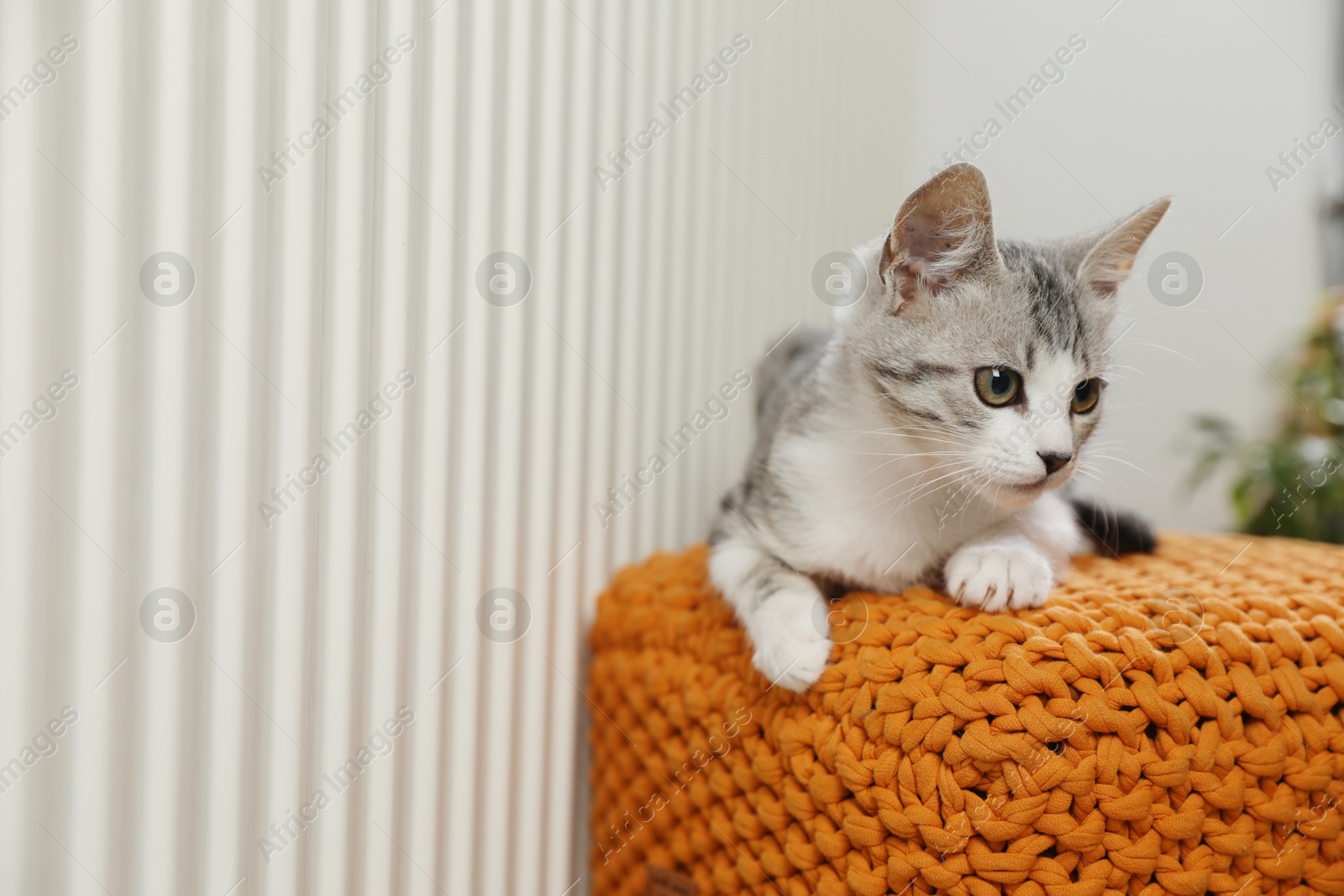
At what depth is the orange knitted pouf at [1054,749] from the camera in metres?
0.76

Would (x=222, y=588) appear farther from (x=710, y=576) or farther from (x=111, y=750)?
(x=710, y=576)

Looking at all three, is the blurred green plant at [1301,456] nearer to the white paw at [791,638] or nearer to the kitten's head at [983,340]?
the kitten's head at [983,340]

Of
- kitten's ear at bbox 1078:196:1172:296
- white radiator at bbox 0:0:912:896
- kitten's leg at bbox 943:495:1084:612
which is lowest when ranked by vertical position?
kitten's leg at bbox 943:495:1084:612

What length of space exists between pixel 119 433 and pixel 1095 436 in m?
1.04

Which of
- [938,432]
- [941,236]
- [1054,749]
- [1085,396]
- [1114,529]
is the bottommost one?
[1114,529]

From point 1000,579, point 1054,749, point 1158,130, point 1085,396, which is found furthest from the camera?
point 1158,130

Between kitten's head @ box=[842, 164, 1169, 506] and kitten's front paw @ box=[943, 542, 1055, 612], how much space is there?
60 millimetres

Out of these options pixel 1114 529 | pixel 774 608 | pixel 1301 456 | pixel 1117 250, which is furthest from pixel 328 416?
pixel 1301 456

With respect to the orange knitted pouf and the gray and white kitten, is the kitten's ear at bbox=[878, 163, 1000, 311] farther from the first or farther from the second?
the orange knitted pouf

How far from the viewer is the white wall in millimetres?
1728

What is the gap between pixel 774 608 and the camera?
0.96 m

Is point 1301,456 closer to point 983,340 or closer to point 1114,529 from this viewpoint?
point 1114,529

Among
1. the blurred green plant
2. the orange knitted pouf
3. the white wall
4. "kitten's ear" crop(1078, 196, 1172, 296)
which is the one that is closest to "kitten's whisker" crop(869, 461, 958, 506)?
the orange knitted pouf

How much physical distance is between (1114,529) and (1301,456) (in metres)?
0.89
